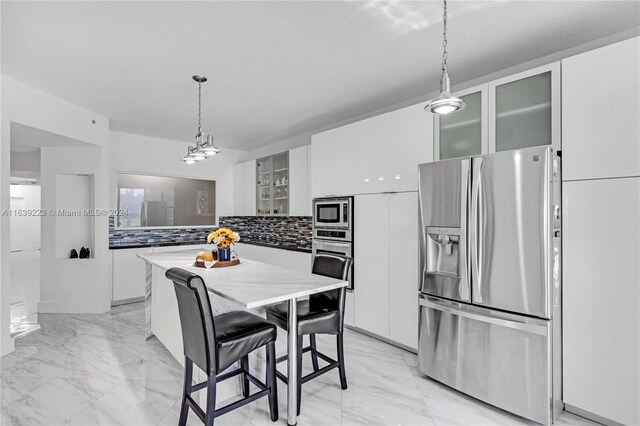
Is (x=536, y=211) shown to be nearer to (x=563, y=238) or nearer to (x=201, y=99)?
(x=563, y=238)

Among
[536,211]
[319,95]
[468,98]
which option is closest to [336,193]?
[319,95]

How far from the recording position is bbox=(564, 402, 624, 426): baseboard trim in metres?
1.99

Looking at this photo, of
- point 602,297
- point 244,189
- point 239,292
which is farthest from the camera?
point 244,189

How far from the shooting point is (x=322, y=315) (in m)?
2.24

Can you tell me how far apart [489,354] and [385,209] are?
5.20 feet

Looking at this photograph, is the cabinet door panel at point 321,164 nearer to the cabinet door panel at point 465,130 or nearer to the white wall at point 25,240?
the cabinet door panel at point 465,130

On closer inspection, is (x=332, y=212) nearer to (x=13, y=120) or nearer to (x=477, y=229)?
(x=477, y=229)

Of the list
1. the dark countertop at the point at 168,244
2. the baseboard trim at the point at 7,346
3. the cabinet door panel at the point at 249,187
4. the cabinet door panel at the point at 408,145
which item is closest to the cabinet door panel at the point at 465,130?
the cabinet door panel at the point at 408,145

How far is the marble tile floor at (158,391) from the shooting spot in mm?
2133

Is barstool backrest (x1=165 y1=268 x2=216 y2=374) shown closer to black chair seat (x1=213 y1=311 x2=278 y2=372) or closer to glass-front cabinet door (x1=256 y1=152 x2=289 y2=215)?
black chair seat (x1=213 y1=311 x2=278 y2=372)

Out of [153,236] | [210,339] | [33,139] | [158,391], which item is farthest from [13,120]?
[210,339]

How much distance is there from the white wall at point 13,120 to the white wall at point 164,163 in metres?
1.11

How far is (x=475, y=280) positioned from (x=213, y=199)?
5075mm

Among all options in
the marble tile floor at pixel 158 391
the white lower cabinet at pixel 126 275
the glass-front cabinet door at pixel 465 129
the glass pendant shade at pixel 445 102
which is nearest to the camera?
the glass pendant shade at pixel 445 102
